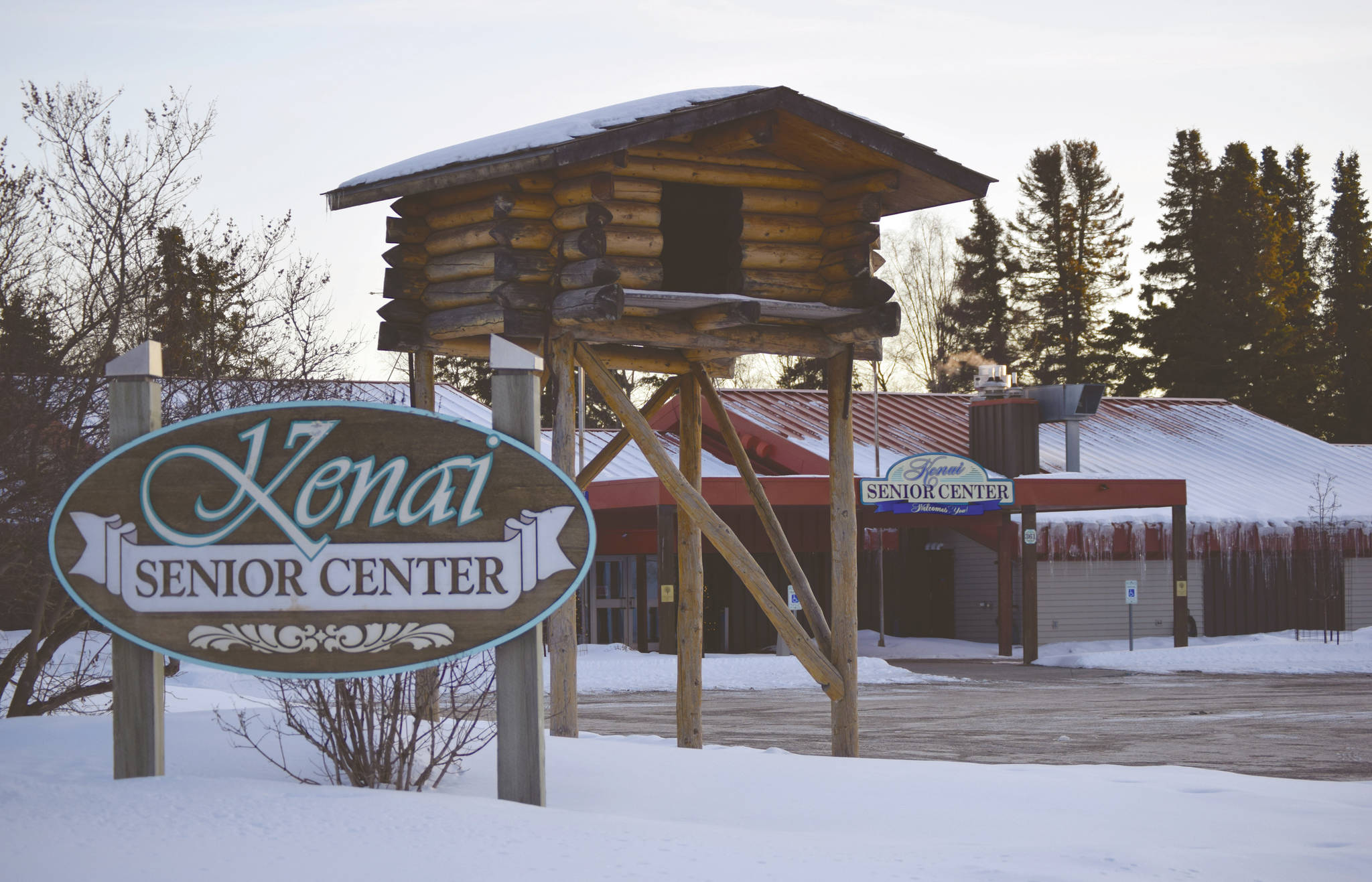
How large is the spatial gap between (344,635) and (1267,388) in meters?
59.8

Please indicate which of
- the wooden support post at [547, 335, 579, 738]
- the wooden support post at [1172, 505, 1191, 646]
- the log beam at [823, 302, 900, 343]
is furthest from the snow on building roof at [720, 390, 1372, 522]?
the wooden support post at [547, 335, 579, 738]

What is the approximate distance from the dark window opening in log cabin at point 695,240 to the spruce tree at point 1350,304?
180ft

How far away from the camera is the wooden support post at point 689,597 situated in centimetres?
1130

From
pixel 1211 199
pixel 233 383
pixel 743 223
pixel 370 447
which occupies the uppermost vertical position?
pixel 1211 199

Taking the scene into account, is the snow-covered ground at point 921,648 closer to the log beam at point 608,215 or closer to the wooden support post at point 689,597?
the wooden support post at point 689,597

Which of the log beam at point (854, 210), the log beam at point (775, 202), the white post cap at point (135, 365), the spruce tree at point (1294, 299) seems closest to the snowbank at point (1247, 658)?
the log beam at point (854, 210)

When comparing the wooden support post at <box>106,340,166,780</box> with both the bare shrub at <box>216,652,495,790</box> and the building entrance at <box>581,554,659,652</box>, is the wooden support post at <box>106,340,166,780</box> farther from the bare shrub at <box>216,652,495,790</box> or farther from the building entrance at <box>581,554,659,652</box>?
the building entrance at <box>581,554,659,652</box>

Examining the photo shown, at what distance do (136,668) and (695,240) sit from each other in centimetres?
741

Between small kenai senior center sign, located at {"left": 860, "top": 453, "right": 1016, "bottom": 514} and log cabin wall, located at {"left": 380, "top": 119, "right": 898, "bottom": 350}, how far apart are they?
50.2 ft

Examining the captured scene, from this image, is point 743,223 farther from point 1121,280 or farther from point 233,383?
point 1121,280

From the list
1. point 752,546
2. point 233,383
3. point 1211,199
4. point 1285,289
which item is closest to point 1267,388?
point 1285,289

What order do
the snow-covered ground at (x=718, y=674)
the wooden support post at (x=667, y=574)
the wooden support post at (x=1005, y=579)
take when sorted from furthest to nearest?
the wooden support post at (x=1005, y=579)
the wooden support post at (x=667, y=574)
the snow-covered ground at (x=718, y=674)

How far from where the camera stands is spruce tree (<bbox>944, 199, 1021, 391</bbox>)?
194 feet

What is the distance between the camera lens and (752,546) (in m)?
28.8
